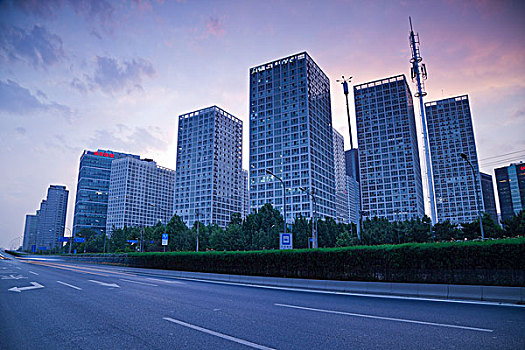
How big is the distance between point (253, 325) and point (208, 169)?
15031 cm

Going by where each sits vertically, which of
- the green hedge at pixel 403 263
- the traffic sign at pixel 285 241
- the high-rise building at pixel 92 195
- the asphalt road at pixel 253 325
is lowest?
the asphalt road at pixel 253 325

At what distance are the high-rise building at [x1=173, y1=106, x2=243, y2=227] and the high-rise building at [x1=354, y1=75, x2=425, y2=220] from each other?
6803 centimetres

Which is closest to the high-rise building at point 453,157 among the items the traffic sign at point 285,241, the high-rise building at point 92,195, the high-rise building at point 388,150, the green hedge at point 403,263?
the high-rise building at point 388,150

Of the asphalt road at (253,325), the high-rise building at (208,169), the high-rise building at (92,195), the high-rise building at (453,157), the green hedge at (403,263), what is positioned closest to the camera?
the asphalt road at (253,325)

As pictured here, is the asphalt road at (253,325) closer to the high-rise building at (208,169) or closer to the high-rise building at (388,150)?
the high-rise building at (208,169)

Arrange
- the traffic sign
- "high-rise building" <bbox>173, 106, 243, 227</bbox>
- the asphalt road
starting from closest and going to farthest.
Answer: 1. the asphalt road
2. the traffic sign
3. "high-rise building" <bbox>173, 106, 243, 227</bbox>

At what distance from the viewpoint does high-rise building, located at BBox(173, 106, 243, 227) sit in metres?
153

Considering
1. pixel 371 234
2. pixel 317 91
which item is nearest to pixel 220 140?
pixel 317 91

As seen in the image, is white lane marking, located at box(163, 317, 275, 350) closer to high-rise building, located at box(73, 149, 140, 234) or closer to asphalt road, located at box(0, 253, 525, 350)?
asphalt road, located at box(0, 253, 525, 350)

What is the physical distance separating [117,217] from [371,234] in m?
160

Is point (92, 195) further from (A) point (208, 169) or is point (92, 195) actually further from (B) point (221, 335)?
(B) point (221, 335)

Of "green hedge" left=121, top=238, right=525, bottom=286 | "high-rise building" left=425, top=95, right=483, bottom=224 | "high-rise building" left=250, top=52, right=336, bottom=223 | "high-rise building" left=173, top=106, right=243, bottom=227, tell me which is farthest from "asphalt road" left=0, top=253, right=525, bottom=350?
"high-rise building" left=425, top=95, right=483, bottom=224

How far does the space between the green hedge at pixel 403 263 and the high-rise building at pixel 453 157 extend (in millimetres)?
169262

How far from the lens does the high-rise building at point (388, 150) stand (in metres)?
147
